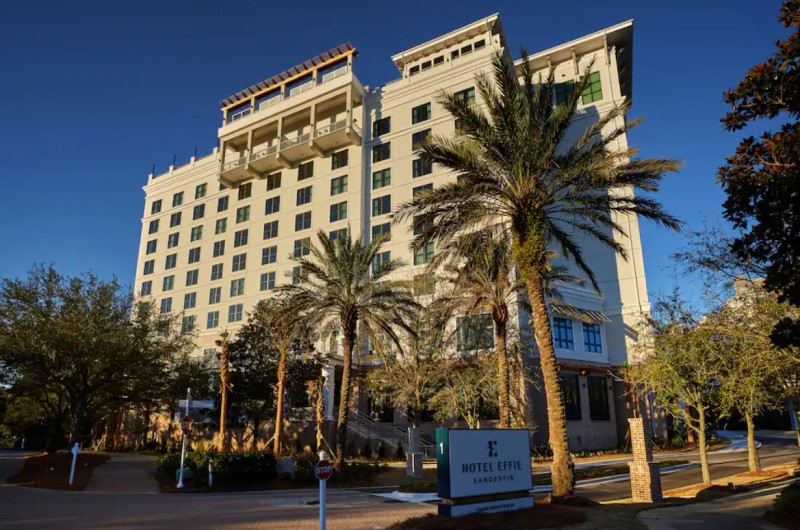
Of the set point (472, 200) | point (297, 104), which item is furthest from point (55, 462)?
point (297, 104)

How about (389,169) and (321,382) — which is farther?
(389,169)

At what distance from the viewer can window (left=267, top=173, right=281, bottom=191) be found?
5694cm

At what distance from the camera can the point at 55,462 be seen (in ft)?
98.7

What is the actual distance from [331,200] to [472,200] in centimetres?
3418

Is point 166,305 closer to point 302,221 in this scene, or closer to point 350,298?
point 302,221

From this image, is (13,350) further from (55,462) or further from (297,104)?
(297,104)

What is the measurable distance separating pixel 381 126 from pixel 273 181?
43.6ft

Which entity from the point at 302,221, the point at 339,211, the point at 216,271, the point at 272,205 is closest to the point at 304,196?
the point at 302,221

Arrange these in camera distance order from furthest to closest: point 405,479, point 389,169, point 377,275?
1. point 389,169
2. point 377,275
3. point 405,479

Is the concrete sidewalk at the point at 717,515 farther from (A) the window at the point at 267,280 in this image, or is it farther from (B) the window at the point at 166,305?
(B) the window at the point at 166,305

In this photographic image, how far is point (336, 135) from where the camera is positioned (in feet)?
170

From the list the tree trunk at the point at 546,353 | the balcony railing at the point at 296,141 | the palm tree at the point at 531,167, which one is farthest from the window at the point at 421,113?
the tree trunk at the point at 546,353

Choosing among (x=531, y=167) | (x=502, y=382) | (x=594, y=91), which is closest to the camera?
(x=531, y=167)

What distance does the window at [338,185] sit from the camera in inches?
2031
